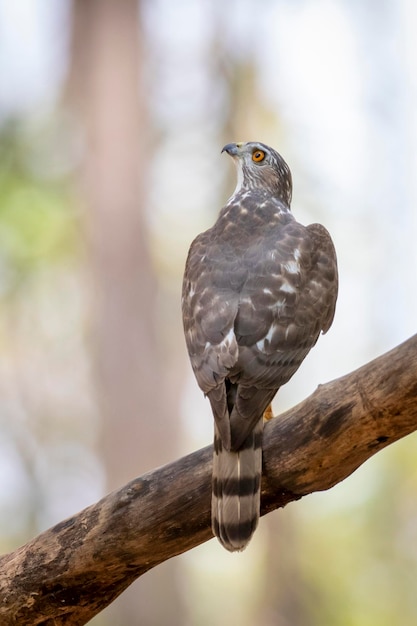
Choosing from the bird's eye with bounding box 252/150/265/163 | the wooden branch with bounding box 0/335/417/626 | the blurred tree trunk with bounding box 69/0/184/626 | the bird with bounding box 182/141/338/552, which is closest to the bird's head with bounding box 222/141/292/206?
the bird's eye with bounding box 252/150/265/163

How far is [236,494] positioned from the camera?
12.8 feet

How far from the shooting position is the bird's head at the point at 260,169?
5.93 m

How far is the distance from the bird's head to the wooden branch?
7.21 feet

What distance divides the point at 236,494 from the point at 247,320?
2.79 ft

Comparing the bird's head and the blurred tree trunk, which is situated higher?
the bird's head

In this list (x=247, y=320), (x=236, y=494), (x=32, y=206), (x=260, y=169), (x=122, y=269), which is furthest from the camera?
→ (x=32, y=206)

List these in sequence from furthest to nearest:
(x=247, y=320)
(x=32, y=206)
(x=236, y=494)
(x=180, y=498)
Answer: (x=32, y=206), (x=247, y=320), (x=180, y=498), (x=236, y=494)

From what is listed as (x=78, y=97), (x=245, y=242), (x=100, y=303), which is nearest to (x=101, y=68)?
(x=78, y=97)

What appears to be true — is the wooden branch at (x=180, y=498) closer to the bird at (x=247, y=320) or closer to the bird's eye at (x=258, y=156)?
the bird at (x=247, y=320)

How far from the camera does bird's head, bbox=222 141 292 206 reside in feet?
19.5

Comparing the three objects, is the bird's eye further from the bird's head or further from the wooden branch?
the wooden branch

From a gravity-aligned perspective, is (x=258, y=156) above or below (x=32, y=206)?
above

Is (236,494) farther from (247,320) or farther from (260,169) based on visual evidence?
(260,169)

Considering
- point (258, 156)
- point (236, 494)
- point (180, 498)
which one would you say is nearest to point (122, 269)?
point (258, 156)
